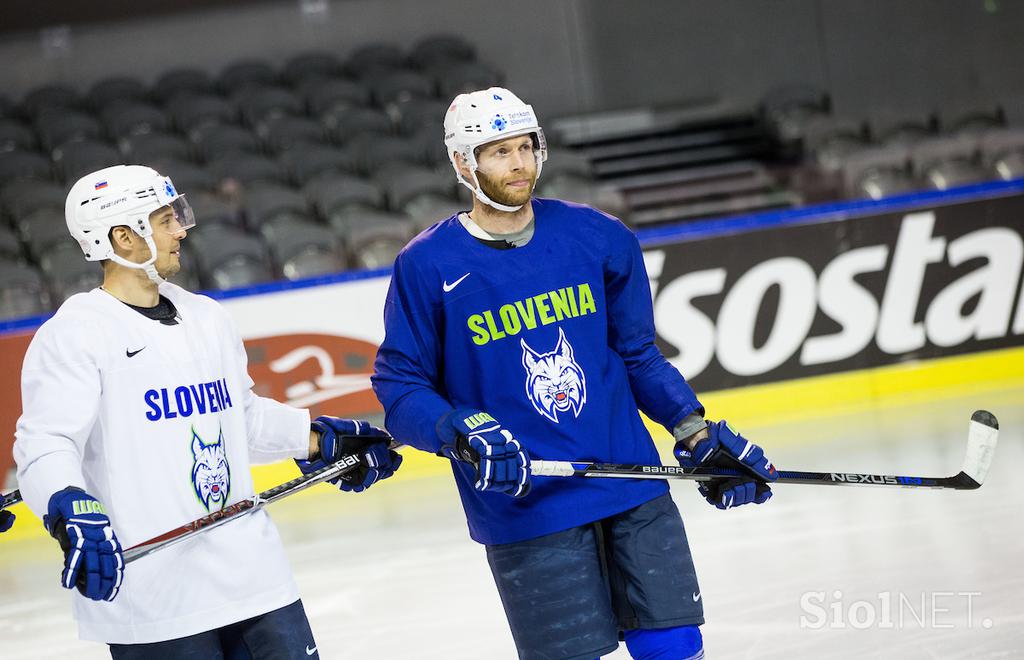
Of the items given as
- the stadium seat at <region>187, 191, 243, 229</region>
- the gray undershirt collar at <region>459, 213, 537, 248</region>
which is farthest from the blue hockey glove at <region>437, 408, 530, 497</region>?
the stadium seat at <region>187, 191, 243, 229</region>

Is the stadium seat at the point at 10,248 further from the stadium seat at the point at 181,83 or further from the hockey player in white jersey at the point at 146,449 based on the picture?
the hockey player in white jersey at the point at 146,449

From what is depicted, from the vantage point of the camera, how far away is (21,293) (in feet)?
22.4

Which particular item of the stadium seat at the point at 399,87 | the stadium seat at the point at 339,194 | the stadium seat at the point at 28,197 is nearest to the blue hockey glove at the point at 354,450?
the stadium seat at the point at 339,194

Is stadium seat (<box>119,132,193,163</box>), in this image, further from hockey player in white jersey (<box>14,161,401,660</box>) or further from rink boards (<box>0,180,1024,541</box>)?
hockey player in white jersey (<box>14,161,401,660</box>)

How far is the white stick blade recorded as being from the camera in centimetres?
303

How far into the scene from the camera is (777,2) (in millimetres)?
8477

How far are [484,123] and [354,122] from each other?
262 inches

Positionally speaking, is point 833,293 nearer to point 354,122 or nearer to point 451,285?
point 354,122

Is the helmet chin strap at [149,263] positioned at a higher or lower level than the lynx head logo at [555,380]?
higher

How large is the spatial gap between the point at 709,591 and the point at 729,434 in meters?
1.51

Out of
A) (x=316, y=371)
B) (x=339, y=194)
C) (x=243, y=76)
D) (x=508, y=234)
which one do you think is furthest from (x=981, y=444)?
(x=243, y=76)

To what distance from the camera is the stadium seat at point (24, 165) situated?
27.2ft

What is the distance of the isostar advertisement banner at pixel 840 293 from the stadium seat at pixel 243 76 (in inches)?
163

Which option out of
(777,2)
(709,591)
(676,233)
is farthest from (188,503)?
(777,2)
